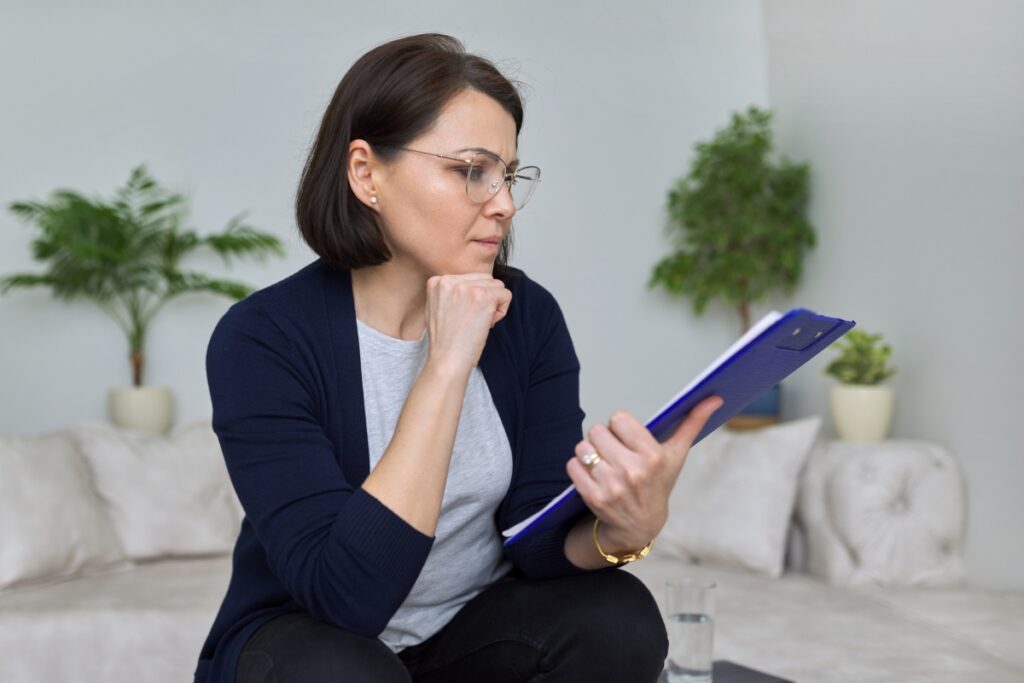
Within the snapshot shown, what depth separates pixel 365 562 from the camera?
126 cm

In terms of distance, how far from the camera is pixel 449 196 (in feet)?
4.81

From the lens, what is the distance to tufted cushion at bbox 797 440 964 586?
3016 mm

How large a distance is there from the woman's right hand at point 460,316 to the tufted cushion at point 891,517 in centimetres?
197

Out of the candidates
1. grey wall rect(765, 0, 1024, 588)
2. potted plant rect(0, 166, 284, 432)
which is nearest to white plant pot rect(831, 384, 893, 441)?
grey wall rect(765, 0, 1024, 588)

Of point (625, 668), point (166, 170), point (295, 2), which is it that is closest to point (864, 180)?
point (295, 2)

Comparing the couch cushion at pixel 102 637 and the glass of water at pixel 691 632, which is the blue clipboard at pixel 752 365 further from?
the couch cushion at pixel 102 637

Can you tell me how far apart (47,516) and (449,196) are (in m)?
2.03

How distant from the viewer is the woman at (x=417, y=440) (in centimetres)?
129

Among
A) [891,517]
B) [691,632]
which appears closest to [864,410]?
[891,517]

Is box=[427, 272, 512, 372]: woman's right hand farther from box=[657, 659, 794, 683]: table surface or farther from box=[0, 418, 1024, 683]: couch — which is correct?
box=[0, 418, 1024, 683]: couch

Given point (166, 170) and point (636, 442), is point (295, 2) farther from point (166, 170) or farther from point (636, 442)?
point (636, 442)

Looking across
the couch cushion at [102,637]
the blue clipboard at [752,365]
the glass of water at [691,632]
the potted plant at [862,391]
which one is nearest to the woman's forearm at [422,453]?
the blue clipboard at [752,365]

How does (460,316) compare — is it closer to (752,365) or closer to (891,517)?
(752,365)

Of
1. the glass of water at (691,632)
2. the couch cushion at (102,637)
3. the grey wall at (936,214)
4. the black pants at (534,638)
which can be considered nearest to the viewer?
the black pants at (534,638)
